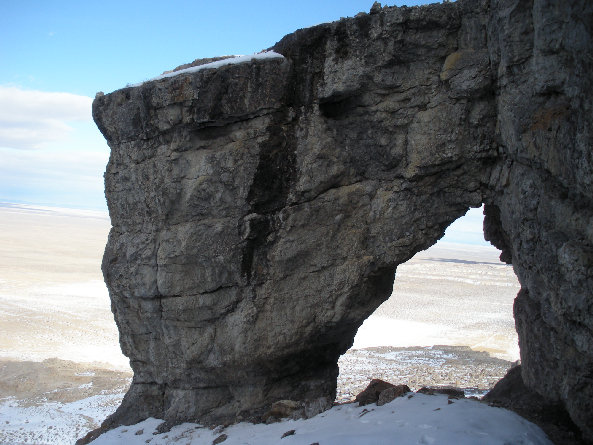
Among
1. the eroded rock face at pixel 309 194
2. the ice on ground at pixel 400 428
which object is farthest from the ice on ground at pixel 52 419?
the ice on ground at pixel 400 428

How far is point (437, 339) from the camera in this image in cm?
3319

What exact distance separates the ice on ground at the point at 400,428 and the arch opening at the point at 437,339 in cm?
739

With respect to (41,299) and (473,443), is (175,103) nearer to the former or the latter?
(473,443)

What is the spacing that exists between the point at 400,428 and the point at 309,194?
4.97 metres

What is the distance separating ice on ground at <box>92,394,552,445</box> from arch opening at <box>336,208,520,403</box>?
7.39m

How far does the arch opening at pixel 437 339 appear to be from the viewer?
69.5ft

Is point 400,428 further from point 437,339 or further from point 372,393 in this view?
point 437,339

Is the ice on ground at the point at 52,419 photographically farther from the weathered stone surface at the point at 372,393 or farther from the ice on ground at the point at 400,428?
the weathered stone surface at the point at 372,393

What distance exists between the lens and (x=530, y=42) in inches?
332

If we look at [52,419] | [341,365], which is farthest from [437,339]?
[52,419]

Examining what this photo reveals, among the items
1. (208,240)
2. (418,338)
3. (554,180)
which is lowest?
(418,338)

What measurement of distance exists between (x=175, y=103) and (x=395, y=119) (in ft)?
15.7

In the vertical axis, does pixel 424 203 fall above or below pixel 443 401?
above

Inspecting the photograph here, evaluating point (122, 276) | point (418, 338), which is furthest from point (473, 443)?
point (418, 338)
